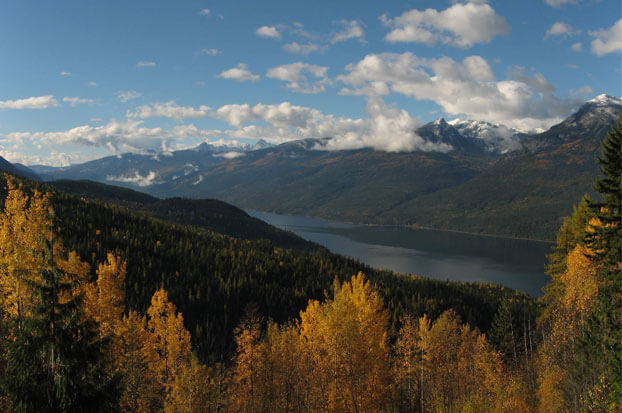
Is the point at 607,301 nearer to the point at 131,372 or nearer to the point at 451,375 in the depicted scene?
the point at 451,375

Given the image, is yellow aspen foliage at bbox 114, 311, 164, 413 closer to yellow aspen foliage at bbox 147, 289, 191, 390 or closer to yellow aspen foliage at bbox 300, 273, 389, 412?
yellow aspen foliage at bbox 147, 289, 191, 390

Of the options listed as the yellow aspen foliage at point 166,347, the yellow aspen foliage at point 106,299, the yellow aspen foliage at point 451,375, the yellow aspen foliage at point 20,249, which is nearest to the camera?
the yellow aspen foliage at point 20,249

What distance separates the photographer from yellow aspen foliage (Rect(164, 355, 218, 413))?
94.9 ft

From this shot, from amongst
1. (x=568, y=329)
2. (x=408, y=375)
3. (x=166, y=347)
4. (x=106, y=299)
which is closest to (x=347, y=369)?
(x=408, y=375)

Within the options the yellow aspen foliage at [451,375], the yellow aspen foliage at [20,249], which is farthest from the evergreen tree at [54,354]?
the yellow aspen foliage at [451,375]

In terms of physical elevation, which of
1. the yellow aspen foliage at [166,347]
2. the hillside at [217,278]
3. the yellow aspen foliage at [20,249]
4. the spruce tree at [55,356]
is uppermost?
the yellow aspen foliage at [20,249]

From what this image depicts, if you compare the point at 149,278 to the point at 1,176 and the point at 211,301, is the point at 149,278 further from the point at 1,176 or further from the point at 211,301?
the point at 1,176

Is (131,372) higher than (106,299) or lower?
lower

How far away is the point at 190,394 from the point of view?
88.7ft

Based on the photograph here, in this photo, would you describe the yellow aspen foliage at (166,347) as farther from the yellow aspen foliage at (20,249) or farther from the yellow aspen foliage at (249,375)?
the yellow aspen foliage at (20,249)

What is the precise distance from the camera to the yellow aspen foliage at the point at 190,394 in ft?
94.9

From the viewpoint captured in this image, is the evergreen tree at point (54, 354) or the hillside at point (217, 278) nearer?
the evergreen tree at point (54, 354)

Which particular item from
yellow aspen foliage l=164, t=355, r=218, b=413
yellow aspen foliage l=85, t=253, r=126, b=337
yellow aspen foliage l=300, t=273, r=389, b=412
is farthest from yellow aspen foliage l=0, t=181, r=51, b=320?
yellow aspen foliage l=300, t=273, r=389, b=412

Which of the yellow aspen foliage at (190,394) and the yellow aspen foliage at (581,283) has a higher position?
the yellow aspen foliage at (581,283)
